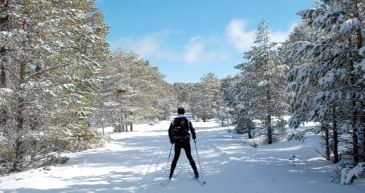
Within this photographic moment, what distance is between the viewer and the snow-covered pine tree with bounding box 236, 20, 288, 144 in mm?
22375

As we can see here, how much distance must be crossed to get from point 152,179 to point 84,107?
9.04m

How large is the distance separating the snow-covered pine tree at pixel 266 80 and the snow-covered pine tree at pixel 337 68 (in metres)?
12.0

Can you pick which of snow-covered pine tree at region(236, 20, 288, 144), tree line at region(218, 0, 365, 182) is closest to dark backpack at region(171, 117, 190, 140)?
tree line at region(218, 0, 365, 182)

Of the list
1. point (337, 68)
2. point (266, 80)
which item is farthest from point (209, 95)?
point (337, 68)

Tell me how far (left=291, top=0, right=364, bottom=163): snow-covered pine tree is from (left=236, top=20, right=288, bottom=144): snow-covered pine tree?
1200 centimetres

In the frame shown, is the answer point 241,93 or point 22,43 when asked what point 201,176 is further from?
point 241,93

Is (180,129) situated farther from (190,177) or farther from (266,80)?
(266,80)

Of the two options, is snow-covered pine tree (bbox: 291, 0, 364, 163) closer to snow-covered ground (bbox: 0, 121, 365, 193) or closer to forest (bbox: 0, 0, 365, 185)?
forest (bbox: 0, 0, 365, 185)

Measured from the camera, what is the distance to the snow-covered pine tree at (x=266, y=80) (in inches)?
881

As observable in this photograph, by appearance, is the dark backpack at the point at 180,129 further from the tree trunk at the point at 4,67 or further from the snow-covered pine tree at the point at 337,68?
the tree trunk at the point at 4,67

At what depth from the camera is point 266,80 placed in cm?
2256

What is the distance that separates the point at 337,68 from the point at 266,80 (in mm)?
13110

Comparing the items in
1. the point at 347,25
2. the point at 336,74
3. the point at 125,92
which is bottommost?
the point at 336,74

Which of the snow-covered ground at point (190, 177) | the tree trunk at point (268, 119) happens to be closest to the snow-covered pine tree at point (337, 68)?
the snow-covered ground at point (190, 177)
